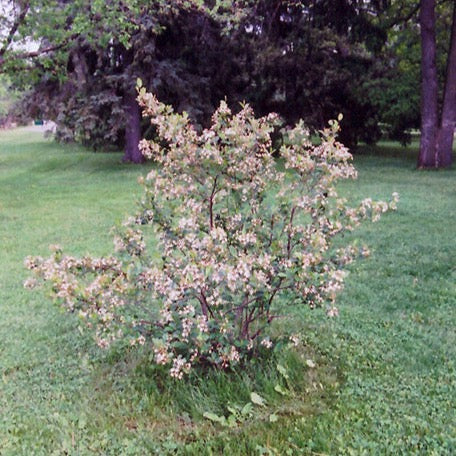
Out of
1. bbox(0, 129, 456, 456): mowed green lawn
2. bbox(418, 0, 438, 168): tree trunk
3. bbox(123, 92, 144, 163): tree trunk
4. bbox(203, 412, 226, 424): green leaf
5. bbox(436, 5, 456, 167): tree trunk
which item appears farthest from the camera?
bbox(123, 92, 144, 163): tree trunk

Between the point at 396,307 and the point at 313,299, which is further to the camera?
the point at 396,307

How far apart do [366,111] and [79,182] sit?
10585 mm

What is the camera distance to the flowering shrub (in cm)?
271

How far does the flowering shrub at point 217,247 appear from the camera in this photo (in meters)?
2.71

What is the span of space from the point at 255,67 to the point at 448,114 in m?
5.97

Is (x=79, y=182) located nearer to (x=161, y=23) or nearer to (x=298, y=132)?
(x=161, y=23)

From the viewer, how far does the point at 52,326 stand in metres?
4.18

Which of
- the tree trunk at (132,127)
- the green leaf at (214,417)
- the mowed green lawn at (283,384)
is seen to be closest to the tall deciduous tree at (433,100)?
the tree trunk at (132,127)

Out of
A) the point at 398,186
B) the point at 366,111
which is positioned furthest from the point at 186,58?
the point at 398,186

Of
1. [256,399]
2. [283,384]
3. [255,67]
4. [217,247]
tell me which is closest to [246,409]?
[256,399]

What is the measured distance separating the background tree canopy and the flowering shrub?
11124 millimetres

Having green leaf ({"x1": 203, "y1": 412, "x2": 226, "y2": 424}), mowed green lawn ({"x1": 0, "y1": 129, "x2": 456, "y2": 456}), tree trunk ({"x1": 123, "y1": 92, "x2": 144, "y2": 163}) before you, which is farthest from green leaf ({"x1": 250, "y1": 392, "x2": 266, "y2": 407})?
tree trunk ({"x1": 123, "y1": 92, "x2": 144, "y2": 163})

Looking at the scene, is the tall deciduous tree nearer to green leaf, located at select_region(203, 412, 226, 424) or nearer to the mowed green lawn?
the mowed green lawn

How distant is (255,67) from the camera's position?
53.1ft
